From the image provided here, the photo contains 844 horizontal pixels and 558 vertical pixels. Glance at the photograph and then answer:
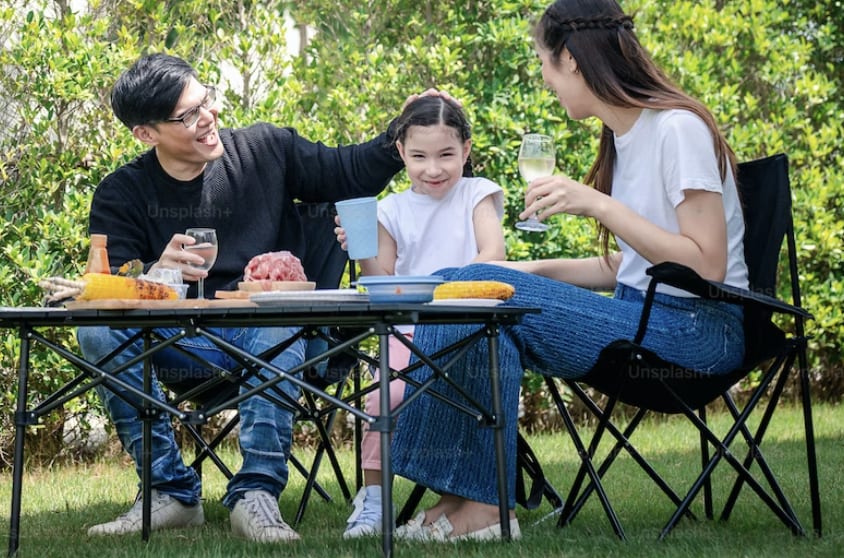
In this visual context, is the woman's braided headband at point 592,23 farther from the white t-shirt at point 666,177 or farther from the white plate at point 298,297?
the white plate at point 298,297

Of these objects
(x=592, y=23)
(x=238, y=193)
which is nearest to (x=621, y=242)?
(x=592, y=23)

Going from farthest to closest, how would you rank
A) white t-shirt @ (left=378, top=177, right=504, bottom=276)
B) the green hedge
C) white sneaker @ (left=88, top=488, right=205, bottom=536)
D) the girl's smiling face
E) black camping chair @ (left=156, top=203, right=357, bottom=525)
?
1. the green hedge
2. white t-shirt @ (left=378, top=177, right=504, bottom=276)
3. the girl's smiling face
4. black camping chair @ (left=156, top=203, right=357, bottom=525)
5. white sneaker @ (left=88, top=488, right=205, bottom=536)

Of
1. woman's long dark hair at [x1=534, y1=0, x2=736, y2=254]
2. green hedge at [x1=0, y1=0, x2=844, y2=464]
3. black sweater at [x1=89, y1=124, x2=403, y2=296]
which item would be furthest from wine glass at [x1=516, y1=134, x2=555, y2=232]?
green hedge at [x1=0, y1=0, x2=844, y2=464]

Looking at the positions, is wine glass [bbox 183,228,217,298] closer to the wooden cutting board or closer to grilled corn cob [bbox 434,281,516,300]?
the wooden cutting board

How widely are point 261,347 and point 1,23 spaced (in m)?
2.28

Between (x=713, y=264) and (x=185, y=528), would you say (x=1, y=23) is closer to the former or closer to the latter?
(x=185, y=528)

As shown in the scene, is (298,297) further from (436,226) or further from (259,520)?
(436,226)

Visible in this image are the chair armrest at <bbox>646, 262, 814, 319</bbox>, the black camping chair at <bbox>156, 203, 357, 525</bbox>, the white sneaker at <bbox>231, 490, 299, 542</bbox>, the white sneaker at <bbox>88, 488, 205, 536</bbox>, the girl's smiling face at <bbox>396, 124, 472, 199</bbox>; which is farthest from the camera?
the girl's smiling face at <bbox>396, 124, 472, 199</bbox>

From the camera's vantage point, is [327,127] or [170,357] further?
[327,127]

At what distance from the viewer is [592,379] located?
2.89 meters

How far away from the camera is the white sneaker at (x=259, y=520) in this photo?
285 cm

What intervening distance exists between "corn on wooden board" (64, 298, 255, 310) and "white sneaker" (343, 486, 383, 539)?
745 mm

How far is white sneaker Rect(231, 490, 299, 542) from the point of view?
2846 mm

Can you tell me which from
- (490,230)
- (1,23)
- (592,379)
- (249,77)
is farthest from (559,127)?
(592,379)
